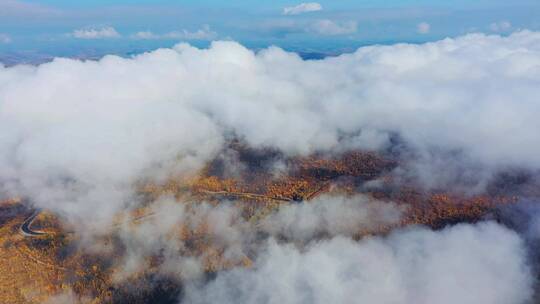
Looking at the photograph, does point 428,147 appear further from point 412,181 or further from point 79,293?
point 79,293

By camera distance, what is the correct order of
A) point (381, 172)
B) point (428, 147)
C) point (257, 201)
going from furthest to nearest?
point (428, 147) < point (381, 172) < point (257, 201)

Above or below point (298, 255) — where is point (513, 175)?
above

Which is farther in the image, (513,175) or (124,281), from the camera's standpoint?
(513,175)

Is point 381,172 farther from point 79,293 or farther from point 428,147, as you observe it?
point 79,293

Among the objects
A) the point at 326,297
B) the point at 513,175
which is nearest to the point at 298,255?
the point at 326,297

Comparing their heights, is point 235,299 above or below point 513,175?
below

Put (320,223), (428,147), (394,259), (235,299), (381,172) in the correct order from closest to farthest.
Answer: (235,299) < (394,259) < (320,223) < (381,172) < (428,147)

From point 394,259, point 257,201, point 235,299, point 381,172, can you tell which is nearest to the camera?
point 235,299

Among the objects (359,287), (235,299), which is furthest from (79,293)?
(359,287)

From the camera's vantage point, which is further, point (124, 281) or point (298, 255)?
point (298, 255)
